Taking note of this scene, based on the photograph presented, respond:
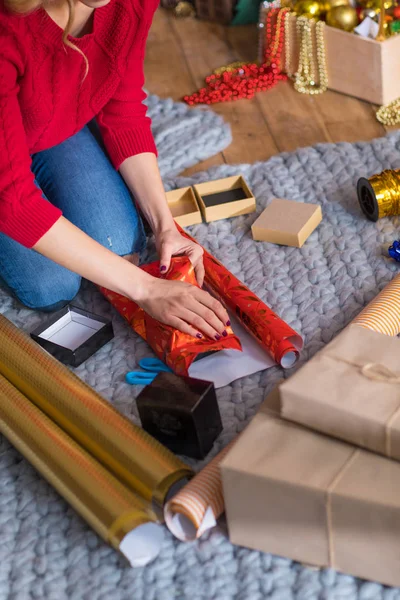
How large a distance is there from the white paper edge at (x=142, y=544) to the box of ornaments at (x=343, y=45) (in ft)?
4.51

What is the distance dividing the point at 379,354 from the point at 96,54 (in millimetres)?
790

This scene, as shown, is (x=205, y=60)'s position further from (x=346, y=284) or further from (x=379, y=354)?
(x=379, y=354)

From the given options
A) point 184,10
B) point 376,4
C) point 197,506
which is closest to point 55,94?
point 197,506

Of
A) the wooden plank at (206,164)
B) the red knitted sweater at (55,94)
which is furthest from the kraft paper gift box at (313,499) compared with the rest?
the wooden plank at (206,164)

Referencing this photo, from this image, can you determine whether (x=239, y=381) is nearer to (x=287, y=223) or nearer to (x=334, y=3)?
(x=287, y=223)

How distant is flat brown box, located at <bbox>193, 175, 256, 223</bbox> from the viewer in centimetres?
172

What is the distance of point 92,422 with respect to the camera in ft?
3.92

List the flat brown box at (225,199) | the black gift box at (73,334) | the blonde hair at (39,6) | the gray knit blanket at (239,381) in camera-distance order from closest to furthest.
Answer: the gray knit blanket at (239,381) → the blonde hair at (39,6) → the black gift box at (73,334) → the flat brown box at (225,199)

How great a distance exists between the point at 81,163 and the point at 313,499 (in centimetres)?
92

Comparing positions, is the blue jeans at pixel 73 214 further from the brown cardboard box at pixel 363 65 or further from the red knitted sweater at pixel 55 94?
the brown cardboard box at pixel 363 65

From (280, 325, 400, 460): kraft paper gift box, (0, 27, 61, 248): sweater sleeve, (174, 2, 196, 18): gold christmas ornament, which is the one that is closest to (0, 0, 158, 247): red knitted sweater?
(0, 27, 61, 248): sweater sleeve

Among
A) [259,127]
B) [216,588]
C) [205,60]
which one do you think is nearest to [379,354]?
[216,588]

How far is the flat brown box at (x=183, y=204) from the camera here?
173cm

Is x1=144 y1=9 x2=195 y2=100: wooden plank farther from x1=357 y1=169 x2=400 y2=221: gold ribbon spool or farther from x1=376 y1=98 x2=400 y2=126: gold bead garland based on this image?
x1=357 y1=169 x2=400 y2=221: gold ribbon spool
